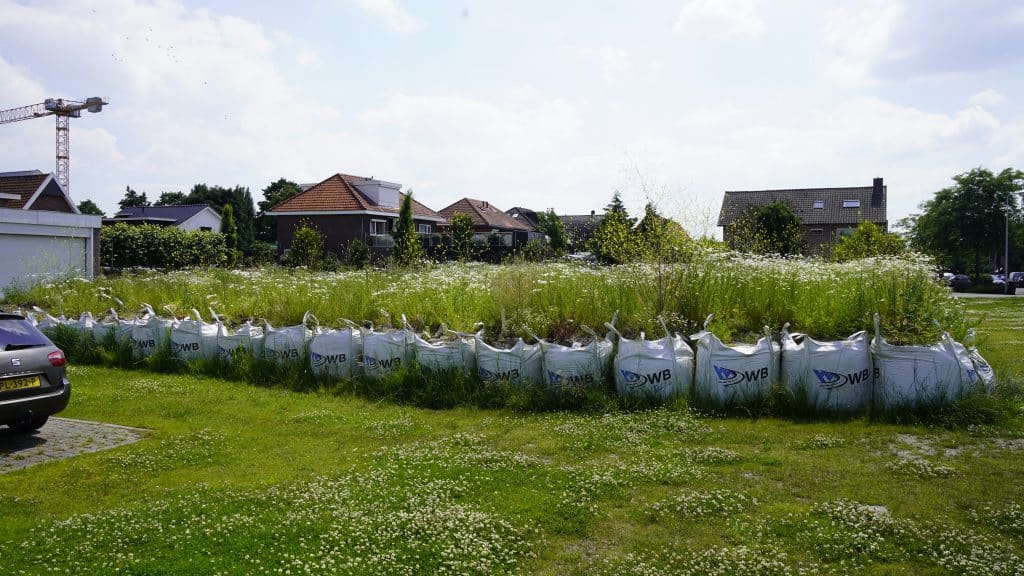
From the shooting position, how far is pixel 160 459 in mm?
6777

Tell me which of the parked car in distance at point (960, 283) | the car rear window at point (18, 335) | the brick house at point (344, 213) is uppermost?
the brick house at point (344, 213)

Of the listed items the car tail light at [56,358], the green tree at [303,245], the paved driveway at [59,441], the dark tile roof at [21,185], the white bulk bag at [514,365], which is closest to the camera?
the paved driveway at [59,441]

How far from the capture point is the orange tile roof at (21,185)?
34.4 meters

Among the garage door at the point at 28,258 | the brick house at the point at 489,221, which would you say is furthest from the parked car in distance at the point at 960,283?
the garage door at the point at 28,258

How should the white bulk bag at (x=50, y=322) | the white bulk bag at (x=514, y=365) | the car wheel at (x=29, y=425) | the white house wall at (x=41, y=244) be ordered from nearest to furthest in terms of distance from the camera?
the car wheel at (x=29, y=425) → the white bulk bag at (x=514, y=365) → the white bulk bag at (x=50, y=322) → the white house wall at (x=41, y=244)

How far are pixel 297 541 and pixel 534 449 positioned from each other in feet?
9.27

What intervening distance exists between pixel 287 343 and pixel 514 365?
4.11m

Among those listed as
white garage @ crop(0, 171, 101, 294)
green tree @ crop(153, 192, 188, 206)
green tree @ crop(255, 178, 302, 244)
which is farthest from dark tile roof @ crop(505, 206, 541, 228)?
white garage @ crop(0, 171, 101, 294)

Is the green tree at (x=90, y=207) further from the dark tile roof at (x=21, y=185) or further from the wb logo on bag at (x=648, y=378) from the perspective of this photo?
the wb logo on bag at (x=648, y=378)

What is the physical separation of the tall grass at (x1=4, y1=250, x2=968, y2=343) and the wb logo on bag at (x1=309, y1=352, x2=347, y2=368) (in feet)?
4.58

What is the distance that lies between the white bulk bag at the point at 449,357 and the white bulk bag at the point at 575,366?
46.4 inches

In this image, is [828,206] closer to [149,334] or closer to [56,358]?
[149,334]

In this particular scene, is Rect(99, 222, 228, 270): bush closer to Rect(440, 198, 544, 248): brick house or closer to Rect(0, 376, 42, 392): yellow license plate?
Rect(440, 198, 544, 248): brick house

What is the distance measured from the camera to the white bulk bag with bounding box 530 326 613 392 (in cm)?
880
